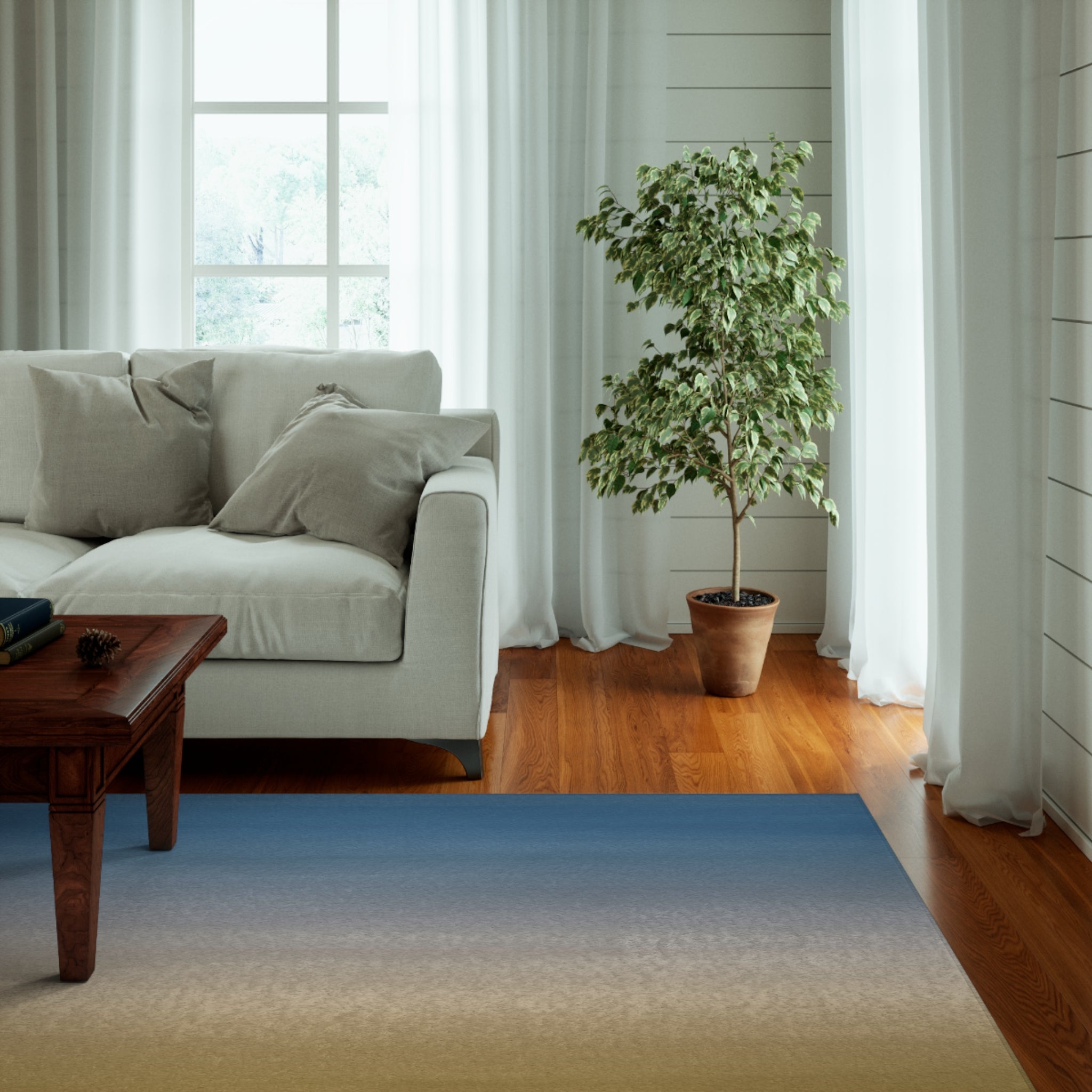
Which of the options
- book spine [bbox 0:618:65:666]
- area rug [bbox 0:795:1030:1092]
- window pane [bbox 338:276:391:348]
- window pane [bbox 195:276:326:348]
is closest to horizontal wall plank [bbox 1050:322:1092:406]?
area rug [bbox 0:795:1030:1092]

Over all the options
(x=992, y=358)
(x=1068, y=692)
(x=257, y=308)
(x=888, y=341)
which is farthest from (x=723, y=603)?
(x=257, y=308)

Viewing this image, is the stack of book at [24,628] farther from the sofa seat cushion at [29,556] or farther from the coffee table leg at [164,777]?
the sofa seat cushion at [29,556]

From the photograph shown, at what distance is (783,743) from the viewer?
2982 mm

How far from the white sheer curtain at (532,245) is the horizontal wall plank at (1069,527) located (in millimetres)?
1576

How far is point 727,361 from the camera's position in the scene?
3.27m

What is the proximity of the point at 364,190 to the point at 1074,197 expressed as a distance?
8.08 feet

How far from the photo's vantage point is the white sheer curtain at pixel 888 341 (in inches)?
127

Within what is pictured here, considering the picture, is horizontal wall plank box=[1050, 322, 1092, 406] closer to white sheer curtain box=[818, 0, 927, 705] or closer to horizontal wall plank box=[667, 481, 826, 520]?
white sheer curtain box=[818, 0, 927, 705]

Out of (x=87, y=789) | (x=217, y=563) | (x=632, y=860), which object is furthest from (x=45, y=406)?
(x=632, y=860)

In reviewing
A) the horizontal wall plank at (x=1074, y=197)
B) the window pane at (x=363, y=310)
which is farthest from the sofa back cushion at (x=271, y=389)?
the horizontal wall plank at (x=1074, y=197)

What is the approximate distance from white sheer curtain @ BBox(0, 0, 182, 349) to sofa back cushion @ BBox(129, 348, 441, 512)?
0.74 metres

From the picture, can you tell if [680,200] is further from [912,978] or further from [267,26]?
[912,978]

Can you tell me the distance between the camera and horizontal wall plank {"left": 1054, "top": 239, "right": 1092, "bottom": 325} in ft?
7.58

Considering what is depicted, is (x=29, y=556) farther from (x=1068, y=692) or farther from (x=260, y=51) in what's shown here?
(x=1068, y=692)
